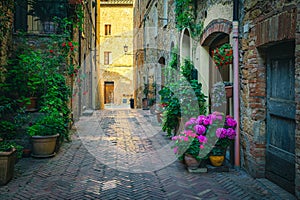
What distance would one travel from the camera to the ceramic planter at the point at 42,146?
5.76 meters

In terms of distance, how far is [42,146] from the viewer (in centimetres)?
577

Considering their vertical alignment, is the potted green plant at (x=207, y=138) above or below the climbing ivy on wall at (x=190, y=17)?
below

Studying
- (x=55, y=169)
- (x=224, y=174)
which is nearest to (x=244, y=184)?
(x=224, y=174)

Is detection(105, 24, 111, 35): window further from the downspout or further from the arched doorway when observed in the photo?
the downspout

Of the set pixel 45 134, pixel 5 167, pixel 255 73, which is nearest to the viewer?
pixel 5 167

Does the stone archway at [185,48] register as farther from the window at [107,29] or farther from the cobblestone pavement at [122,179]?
the window at [107,29]

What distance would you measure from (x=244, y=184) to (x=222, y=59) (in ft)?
6.81

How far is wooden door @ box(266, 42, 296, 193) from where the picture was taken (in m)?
3.79

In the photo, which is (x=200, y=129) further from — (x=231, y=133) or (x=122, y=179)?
(x=122, y=179)

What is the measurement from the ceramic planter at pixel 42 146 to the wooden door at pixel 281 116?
3881 millimetres

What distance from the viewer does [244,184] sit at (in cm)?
420

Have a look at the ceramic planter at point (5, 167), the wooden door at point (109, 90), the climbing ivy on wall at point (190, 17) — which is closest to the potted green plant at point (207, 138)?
the ceramic planter at point (5, 167)

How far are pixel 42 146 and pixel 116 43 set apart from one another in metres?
24.0

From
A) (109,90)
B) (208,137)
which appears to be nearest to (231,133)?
(208,137)
